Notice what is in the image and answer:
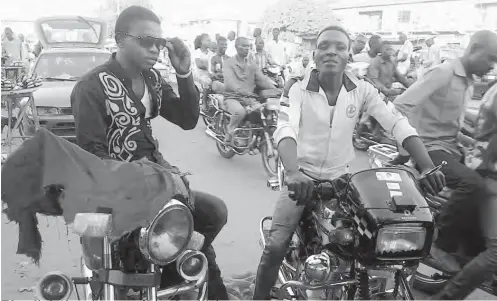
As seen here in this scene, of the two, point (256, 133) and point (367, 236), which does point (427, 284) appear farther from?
point (256, 133)

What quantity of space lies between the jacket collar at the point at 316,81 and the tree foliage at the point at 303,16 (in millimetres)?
22532

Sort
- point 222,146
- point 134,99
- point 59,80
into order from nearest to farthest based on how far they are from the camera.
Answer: point 134,99
point 222,146
point 59,80

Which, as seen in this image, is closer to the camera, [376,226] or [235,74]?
[376,226]

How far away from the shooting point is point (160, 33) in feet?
8.48

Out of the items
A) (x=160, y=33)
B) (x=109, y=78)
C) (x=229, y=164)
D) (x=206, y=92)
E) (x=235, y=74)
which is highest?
(x=160, y=33)

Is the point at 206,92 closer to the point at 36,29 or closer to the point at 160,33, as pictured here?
the point at 36,29

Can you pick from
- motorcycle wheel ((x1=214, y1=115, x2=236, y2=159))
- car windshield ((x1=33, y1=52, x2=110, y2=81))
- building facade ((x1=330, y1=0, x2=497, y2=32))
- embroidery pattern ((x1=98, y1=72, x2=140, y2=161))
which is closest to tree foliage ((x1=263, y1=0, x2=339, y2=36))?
building facade ((x1=330, y1=0, x2=497, y2=32))

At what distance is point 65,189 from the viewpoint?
1763 millimetres

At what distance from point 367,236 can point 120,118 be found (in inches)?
49.7

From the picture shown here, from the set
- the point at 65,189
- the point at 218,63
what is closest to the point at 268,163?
the point at 218,63

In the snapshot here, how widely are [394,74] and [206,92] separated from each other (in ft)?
11.6

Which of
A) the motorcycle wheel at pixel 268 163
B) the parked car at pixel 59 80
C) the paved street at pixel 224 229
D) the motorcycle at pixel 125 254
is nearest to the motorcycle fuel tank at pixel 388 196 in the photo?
the motorcycle at pixel 125 254

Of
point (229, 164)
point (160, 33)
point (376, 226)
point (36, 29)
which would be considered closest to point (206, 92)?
point (229, 164)

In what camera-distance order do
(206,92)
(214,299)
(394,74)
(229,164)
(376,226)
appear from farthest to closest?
(206,92) < (394,74) < (229,164) < (214,299) < (376,226)
